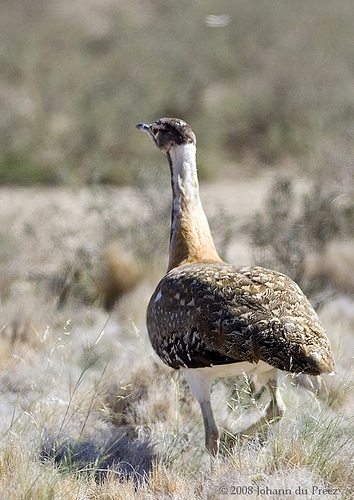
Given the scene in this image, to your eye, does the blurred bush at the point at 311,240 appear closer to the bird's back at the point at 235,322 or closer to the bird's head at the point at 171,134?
the bird's head at the point at 171,134

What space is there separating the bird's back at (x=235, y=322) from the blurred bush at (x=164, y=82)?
675 cm

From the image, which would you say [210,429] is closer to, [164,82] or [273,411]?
[273,411]

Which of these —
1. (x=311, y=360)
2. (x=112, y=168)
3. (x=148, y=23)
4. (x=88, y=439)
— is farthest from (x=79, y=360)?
(x=148, y=23)

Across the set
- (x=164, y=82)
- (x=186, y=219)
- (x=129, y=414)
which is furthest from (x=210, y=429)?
(x=164, y=82)

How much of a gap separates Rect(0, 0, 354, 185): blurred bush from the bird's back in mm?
6752

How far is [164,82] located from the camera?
1716 centimetres

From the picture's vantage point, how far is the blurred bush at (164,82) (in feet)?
45.8

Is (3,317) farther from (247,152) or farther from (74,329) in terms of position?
(247,152)

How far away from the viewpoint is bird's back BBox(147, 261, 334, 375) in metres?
3.36

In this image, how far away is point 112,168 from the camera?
1288 cm

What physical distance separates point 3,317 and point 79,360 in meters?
0.82

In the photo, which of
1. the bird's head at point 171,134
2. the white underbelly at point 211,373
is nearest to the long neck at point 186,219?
the bird's head at point 171,134

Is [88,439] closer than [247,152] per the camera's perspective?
Yes

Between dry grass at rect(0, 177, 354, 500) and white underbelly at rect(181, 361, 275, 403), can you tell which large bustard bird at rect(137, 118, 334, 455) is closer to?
white underbelly at rect(181, 361, 275, 403)
